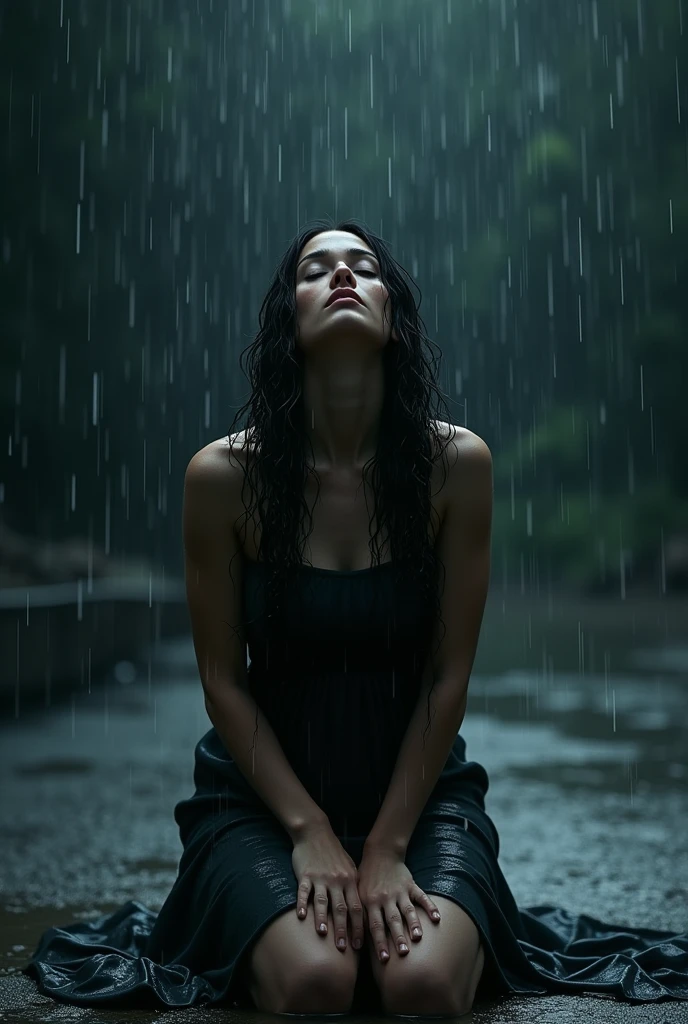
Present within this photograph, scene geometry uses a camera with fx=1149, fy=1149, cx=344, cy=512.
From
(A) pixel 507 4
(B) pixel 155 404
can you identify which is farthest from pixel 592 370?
(A) pixel 507 4

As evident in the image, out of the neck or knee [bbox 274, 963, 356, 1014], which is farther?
the neck

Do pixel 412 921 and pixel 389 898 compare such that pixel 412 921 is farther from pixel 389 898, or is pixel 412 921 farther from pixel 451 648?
pixel 451 648

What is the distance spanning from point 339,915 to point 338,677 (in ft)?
1.71

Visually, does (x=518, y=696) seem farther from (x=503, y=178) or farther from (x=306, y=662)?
(x=503, y=178)

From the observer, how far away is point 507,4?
115 ft

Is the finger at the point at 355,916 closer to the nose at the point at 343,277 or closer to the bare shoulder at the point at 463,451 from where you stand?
the bare shoulder at the point at 463,451

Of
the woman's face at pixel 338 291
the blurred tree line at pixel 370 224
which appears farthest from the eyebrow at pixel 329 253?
the blurred tree line at pixel 370 224

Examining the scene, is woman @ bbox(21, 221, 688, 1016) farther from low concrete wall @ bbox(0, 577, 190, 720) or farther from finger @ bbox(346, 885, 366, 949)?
low concrete wall @ bbox(0, 577, 190, 720)

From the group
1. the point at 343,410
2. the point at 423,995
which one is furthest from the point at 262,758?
the point at 343,410

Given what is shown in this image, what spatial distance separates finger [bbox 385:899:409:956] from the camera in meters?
2.09

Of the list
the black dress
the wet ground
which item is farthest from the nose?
the wet ground

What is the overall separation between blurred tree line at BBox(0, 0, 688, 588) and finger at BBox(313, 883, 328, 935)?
16.4m

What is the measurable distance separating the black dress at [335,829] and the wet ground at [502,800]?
0.33 feet

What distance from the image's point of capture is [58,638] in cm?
851
